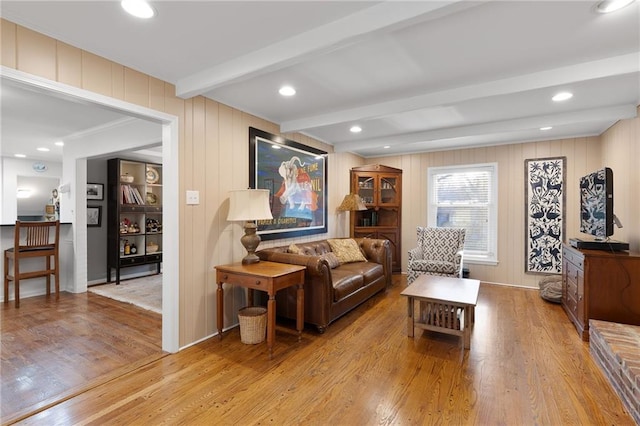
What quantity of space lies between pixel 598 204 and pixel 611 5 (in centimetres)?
213

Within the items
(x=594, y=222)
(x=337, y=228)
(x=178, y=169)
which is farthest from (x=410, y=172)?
(x=178, y=169)

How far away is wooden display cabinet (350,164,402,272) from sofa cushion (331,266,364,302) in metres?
1.93

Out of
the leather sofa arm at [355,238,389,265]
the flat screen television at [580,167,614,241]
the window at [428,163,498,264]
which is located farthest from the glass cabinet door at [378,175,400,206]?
the flat screen television at [580,167,614,241]

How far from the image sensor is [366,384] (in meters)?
2.22

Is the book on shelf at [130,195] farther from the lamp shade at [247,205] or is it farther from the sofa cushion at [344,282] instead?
the sofa cushion at [344,282]

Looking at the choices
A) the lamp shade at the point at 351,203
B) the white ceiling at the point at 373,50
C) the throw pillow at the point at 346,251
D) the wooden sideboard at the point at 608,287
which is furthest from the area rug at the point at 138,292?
the wooden sideboard at the point at 608,287

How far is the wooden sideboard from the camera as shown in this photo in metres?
2.80

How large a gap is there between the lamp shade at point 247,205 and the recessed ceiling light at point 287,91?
3.13 feet

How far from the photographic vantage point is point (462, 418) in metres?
1.85

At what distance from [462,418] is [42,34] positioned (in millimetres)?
3504

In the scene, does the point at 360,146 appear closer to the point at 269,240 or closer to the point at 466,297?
the point at 269,240

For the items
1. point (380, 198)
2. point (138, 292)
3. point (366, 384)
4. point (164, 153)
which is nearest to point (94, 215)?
point (138, 292)

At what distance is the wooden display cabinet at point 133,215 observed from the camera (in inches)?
206

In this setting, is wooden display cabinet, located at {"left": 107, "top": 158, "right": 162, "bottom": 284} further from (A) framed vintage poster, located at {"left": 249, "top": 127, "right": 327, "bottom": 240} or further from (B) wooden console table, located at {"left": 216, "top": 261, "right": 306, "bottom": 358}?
(B) wooden console table, located at {"left": 216, "top": 261, "right": 306, "bottom": 358}
